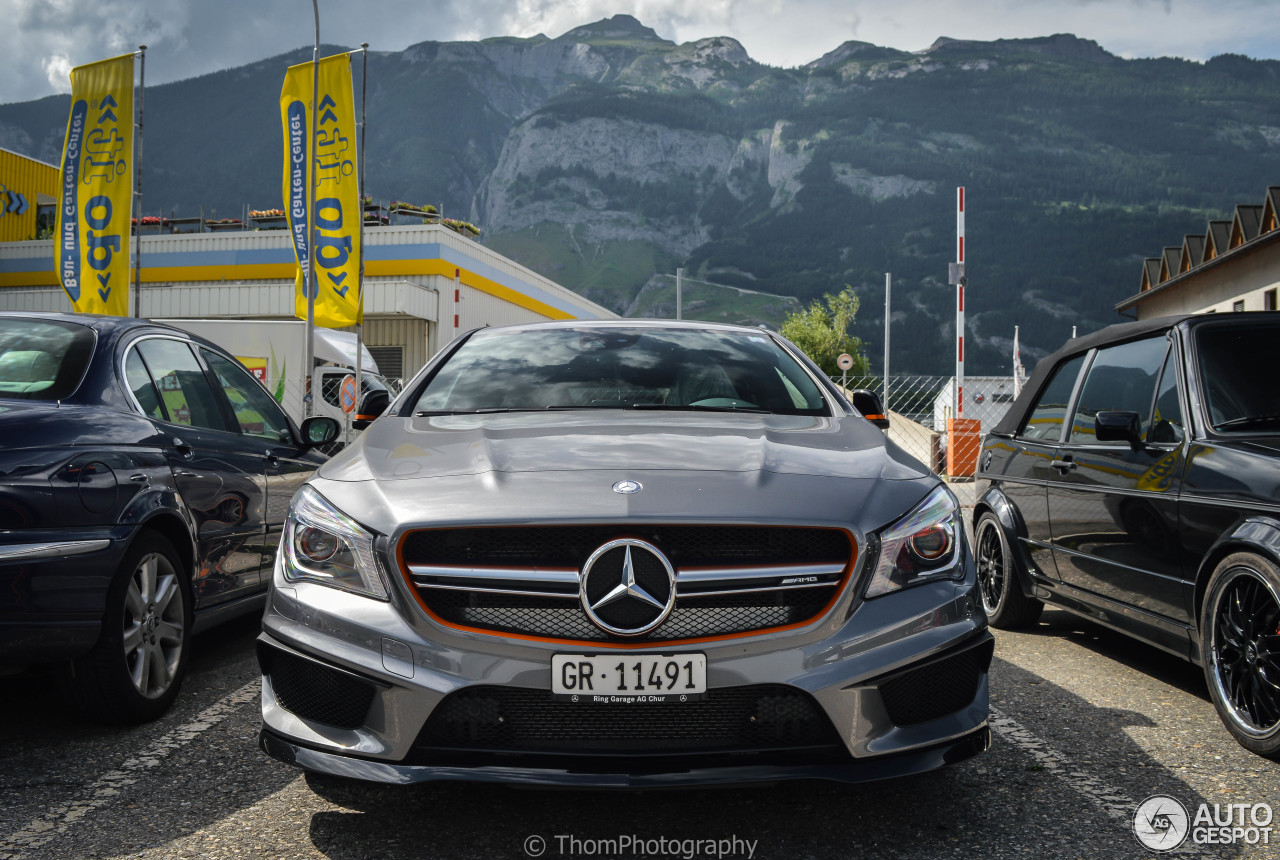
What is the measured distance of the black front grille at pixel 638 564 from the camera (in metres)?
2.49

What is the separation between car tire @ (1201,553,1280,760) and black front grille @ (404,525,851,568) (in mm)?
1810

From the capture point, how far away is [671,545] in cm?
254

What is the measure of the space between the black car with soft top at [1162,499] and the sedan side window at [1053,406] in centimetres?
1

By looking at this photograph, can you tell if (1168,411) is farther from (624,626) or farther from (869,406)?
(624,626)

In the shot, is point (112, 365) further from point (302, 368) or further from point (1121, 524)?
point (302, 368)

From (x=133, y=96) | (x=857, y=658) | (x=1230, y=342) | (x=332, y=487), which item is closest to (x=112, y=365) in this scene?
(x=332, y=487)

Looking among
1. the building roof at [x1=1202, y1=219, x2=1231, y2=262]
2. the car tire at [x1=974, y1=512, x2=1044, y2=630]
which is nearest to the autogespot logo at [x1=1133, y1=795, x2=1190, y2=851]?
the car tire at [x1=974, y1=512, x2=1044, y2=630]

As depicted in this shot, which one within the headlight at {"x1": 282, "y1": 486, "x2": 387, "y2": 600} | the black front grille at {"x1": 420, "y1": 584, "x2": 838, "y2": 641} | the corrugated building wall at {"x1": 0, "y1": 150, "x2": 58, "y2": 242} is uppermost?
the corrugated building wall at {"x1": 0, "y1": 150, "x2": 58, "y2": 242}

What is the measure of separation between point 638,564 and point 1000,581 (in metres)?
3.98

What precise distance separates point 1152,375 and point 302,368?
17430mm

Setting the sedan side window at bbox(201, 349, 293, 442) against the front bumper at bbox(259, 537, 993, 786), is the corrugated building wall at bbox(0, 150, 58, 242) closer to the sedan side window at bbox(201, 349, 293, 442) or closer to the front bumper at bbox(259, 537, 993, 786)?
the sedan side window at bbox(201, 349, 293, 442)

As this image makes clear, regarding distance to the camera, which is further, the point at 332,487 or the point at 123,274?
the point at 123,274

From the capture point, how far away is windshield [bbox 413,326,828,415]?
390 centimetres

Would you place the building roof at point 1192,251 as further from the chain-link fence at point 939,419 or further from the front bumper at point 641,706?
the front bumper at point 641,706
